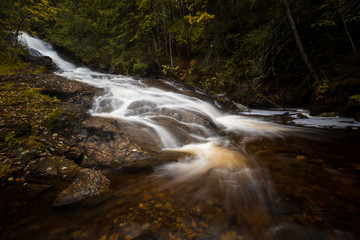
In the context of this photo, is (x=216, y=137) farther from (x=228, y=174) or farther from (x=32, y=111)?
(x=32, y=111)

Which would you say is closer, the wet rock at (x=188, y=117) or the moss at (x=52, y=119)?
the moss at (x=52, y=119)

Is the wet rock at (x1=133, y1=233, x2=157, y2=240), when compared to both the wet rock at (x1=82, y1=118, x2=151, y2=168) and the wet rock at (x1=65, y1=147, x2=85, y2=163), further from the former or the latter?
the wet rock at (x1=65, y1=147, x2=85, y2=163)

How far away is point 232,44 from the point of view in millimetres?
12477

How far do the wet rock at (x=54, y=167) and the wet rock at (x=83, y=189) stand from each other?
64cm

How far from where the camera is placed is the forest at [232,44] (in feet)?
22.1

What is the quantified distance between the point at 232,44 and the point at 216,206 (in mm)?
13006

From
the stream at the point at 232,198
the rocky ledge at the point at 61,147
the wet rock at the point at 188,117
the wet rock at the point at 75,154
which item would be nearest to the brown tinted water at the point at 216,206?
the stream at the point at 232,198

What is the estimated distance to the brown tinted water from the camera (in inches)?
69.7

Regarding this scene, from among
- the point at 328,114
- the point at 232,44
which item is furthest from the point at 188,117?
the point at 232,44

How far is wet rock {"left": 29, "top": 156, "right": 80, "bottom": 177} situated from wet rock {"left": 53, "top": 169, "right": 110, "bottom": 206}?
0.64 m

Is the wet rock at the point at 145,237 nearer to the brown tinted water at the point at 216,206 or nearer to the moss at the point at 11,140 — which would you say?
the brown tinted water at the point at 216,206

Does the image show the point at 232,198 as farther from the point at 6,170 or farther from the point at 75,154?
the point at 6,170

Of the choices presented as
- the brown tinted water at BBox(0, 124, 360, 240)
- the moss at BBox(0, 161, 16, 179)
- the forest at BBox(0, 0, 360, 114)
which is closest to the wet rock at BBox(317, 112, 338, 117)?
the forest at BBox(0, 0, 360, 114)

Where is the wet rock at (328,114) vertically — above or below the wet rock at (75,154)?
above
